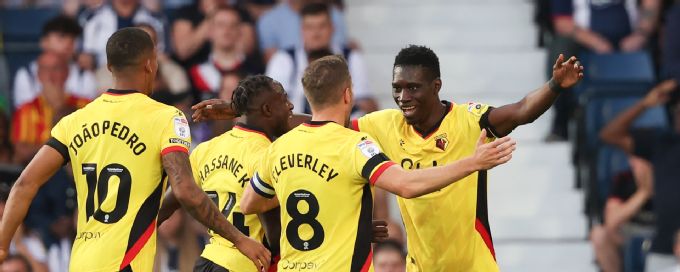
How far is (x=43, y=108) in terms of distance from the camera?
1476cm

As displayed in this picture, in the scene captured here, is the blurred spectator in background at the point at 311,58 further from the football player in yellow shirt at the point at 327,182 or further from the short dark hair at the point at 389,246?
the football player in yellow shirt at the point at 327,182

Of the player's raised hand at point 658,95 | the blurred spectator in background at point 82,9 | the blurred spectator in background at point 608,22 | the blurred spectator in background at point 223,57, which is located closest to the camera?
the player's raised hand at point 658,95

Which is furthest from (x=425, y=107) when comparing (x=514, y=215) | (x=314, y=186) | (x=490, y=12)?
(x=490, y=12)

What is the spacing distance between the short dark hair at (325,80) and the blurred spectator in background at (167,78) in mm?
6644

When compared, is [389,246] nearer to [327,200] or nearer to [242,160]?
[242,160]

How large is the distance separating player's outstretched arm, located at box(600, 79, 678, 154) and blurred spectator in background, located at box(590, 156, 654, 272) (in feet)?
0.82

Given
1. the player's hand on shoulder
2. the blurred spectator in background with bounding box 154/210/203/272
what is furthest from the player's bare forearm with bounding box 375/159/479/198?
the blurred spectator in background with bounding box 154/210/203/272

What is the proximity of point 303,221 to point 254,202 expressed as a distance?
0.47m

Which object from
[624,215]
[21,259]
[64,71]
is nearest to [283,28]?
[64,71]

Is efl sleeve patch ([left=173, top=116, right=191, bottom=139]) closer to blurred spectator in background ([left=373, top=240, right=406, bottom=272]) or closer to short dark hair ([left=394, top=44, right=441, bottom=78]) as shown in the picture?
short dark hair ([left=394, top=44, right=441, bottom=78])

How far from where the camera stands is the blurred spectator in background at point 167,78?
47.6 feet

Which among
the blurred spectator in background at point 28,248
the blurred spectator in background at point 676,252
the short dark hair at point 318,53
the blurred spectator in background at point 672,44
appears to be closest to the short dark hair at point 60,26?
the blurred spectator in background at point 28,248

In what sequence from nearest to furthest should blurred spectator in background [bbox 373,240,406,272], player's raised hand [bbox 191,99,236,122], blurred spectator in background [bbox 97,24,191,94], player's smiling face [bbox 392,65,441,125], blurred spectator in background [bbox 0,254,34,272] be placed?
player's smiling face [bbox 392,65,441,125] < player's raised hand [bbox 191,99,236,122] < blurred spectator in background [bbox 373,240,406,272] < blurred spectator in background [bbox 0,254,34,272] < blurred spectator in background [bbox 97,24,191,94]

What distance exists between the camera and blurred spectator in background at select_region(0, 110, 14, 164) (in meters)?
14.3
